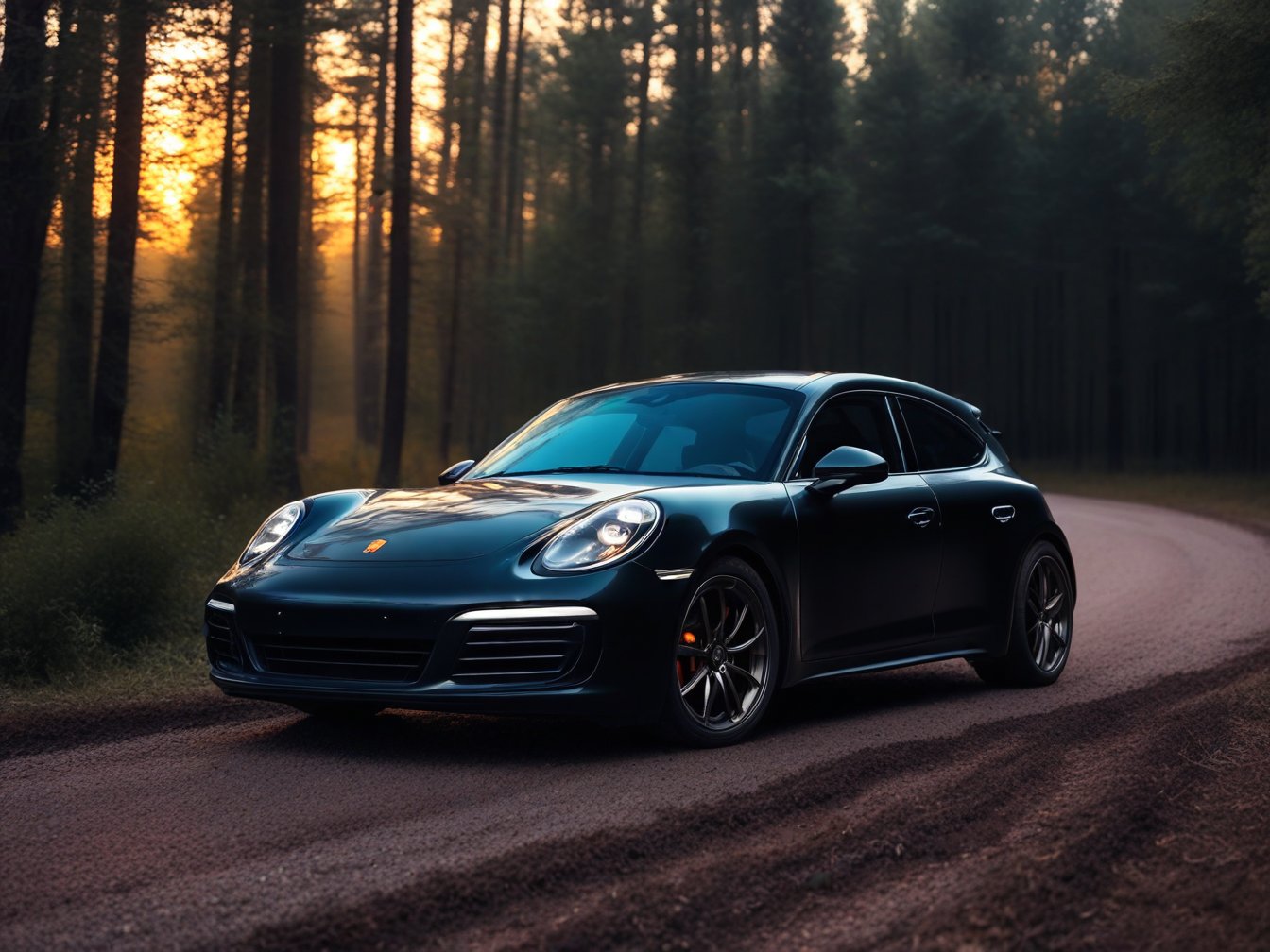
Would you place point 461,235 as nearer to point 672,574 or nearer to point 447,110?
point 447,110

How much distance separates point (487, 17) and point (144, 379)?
28.6 metres

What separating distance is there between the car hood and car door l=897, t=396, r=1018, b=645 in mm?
1929

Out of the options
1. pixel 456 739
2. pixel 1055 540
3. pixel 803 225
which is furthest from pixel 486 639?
pixel 803 225

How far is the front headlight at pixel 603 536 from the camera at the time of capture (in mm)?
5930

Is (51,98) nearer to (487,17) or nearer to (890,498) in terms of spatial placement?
(890,498)

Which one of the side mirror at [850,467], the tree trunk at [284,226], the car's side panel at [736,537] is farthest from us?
the tree trunk at [284,226]

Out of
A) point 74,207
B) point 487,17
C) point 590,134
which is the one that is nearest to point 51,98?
point 74,207

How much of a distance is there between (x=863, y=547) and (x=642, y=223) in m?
50.7

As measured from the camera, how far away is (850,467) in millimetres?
6766

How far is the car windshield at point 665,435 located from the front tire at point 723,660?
668mm

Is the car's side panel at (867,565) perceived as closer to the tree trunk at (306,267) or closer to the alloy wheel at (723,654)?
the alloy wheel at (723,654)

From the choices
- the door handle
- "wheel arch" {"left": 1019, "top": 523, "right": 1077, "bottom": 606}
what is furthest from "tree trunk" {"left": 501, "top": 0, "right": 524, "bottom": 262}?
the door handle

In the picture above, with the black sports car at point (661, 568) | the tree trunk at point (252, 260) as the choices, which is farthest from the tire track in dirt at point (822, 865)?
the tree trunk at point (252, 260)

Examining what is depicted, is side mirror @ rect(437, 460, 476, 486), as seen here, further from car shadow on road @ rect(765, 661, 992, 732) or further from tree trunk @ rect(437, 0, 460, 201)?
tree trunk @ rect(437, 0, 460, 201)
